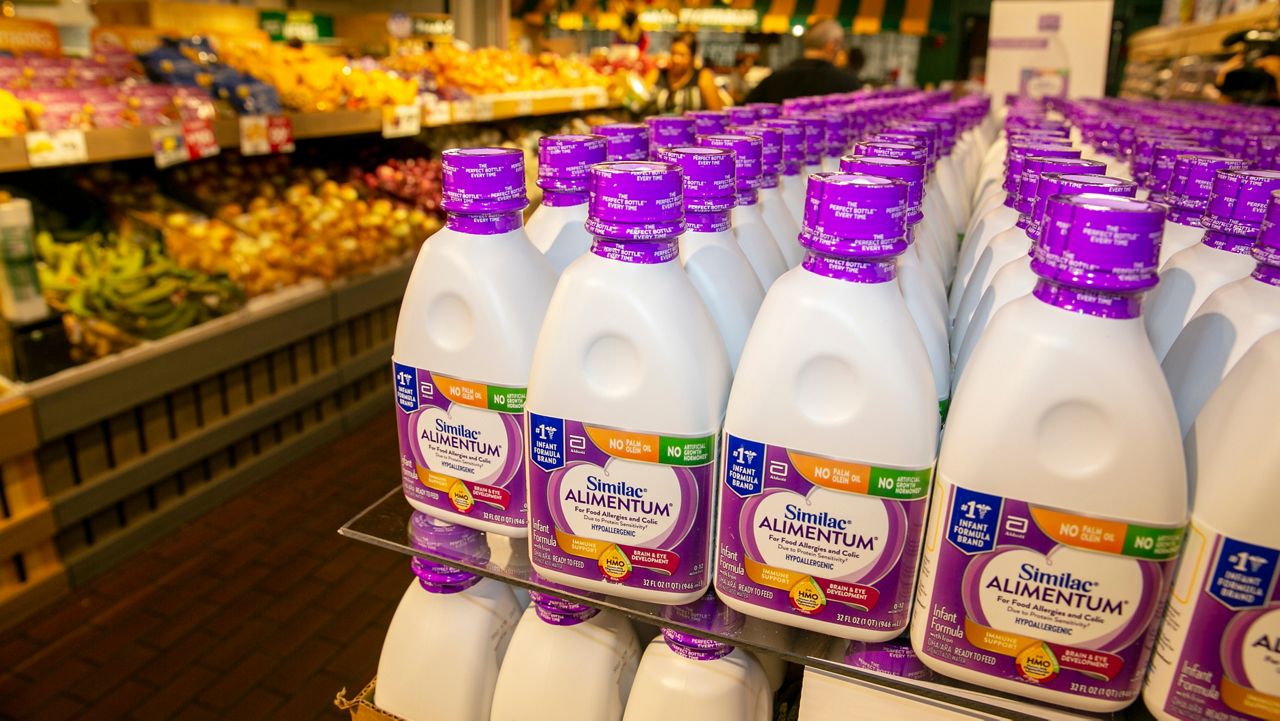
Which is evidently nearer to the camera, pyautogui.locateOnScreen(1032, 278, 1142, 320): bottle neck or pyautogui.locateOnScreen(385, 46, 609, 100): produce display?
pyautogui.locateOnScreen(1032, 278, 1142, 320): bottle neck

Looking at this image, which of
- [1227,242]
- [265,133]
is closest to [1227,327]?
[1227,242]

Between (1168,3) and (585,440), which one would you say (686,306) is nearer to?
(585,440)

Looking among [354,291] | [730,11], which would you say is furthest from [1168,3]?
[354,291]

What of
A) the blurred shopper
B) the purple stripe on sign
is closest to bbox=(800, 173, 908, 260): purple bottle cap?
the blurred shopper

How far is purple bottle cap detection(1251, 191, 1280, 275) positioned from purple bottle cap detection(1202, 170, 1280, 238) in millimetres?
97

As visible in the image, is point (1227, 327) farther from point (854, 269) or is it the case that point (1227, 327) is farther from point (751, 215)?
point (751, 215)

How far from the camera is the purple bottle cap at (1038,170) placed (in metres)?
1.02

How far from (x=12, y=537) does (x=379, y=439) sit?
1304mm

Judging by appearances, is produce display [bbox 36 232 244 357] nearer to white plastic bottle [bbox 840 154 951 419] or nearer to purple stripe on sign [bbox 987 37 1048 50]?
white plastic bottle [bbox 840 154 951 419]

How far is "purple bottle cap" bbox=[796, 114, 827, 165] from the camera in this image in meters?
1.48

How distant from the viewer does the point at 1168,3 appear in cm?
943

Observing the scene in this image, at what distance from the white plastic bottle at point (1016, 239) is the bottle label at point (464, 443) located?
1.86ft

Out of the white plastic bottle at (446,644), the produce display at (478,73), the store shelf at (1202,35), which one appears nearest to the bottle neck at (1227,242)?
the white plastic bottle at (446,644)

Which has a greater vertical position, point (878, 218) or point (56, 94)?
point (56, 94)
